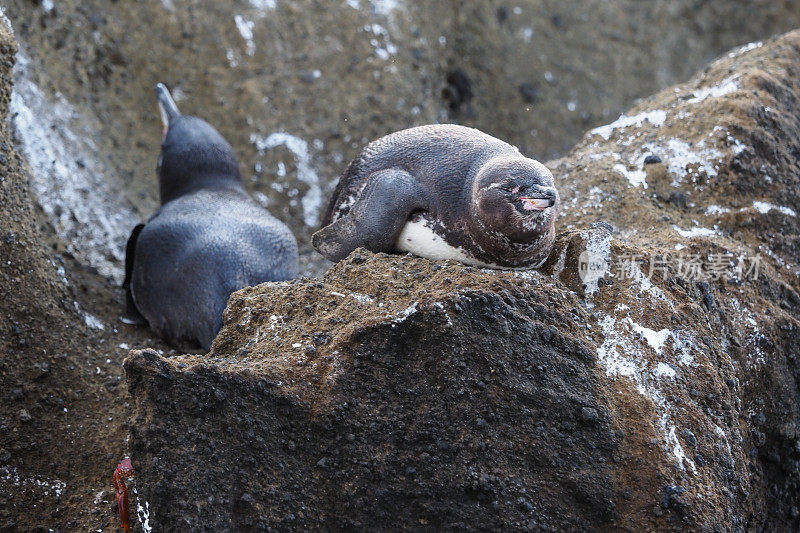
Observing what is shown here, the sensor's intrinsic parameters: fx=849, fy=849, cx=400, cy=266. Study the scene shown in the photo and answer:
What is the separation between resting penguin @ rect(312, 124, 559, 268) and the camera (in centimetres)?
336

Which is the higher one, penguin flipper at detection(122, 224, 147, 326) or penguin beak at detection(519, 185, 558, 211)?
penguin beak at detection(519, 185, 558, 211)

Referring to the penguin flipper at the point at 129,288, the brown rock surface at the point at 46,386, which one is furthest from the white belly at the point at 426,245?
the penguin flipper at the point at 129,288

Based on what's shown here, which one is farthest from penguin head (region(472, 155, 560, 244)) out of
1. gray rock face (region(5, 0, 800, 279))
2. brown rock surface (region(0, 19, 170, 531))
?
gray rock face (region(5, 0, 800, 279))

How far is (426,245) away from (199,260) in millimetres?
1625

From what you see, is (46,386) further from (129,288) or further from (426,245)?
(426,245)

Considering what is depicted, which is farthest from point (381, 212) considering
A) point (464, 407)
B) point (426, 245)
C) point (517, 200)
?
point (464, 407)

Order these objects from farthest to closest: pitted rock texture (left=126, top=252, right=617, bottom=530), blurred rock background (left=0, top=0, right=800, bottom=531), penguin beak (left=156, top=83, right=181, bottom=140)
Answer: penguin beak (left=156, top=83, right=181, bottom=140)
blurred rock background (left=0, top=0, right=800, bottom=531)
pitted rock texture (left=126, top=252, right=617, bottom=530)

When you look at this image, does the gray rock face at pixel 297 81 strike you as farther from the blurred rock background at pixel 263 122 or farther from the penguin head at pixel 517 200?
the penguin head at pixel 517 200

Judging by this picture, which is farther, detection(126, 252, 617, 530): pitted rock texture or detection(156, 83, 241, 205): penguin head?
detection(156, 83, 241, 205): penguin head

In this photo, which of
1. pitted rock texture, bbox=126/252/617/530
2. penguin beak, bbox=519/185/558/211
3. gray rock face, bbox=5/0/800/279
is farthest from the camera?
gray rock face, bbox=5/0/800/279

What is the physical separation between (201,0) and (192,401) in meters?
4.89

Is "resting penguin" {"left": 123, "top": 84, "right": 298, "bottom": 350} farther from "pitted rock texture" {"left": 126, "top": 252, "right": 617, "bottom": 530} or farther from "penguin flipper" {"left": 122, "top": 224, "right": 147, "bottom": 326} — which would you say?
"pitted rock texture" {"left": 126, "top": 252, "right": 617, "bottom": 530}

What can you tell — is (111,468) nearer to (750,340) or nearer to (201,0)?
(750,340)

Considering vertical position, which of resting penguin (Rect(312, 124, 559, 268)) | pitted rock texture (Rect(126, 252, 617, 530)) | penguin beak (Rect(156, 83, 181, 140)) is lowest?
pitted rock texture (Rect(126, 252, 617, 530))
